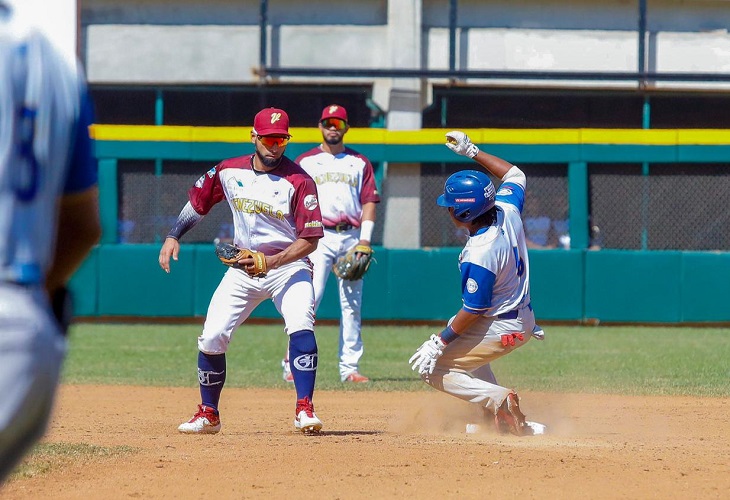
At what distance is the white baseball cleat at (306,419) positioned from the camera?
6.64 metres

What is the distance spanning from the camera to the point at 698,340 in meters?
14.0

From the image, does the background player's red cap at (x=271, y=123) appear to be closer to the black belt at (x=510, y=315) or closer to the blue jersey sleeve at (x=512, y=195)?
the blue jersey sleeve at (x=512, y=195)

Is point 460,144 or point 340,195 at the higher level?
point 460,144

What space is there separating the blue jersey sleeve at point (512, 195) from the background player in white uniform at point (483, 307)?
0.14 meters

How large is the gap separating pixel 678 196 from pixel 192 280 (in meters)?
6.82

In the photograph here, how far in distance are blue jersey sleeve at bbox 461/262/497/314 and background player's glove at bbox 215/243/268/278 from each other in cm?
116

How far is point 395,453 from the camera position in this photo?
232 inches

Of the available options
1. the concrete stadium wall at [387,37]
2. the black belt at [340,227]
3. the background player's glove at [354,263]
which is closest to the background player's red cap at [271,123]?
the background player's glove at [354,263]

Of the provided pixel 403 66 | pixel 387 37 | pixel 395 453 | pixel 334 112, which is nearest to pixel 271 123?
pixel 395 453

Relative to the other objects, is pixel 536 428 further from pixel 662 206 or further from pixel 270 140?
pixel 662 206

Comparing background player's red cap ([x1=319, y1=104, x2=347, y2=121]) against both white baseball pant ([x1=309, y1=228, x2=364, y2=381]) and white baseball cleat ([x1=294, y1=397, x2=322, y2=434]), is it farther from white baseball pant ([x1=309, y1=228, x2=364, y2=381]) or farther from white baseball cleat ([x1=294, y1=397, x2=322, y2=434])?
white baseball cleat ([x1=294, y1=397, x2=322, y2=434])

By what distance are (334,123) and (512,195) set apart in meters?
3.20

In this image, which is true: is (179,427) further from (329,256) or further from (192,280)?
(192,280)

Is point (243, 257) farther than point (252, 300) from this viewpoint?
No
